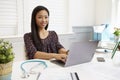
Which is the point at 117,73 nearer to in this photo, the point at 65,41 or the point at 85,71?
the point at 85,71

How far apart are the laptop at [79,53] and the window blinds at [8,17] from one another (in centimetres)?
145

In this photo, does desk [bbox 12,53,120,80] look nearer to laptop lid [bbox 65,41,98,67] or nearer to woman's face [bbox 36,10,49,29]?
laptop lid [bbox 65,41,98,67]

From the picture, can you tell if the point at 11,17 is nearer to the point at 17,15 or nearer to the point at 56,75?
the point at 17,15

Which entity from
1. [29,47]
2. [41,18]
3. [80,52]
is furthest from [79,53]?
[41,18]

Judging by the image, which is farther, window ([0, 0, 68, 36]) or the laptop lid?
window ([0, 0, 68, 36])

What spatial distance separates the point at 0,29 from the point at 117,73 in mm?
1878

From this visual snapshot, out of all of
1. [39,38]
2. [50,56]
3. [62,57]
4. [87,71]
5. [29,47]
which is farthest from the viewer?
[39,38]

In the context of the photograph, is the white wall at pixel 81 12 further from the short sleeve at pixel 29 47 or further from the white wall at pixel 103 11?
the short sleeve at pixel 29 47

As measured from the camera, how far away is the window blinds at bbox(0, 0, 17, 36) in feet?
7.75

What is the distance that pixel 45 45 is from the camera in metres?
1.76

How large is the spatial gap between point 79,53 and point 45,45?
27.1 inches

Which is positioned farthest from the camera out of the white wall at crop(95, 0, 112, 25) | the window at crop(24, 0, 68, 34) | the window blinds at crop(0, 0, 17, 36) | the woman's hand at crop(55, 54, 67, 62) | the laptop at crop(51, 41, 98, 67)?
the white wall at crop(95, 0, 112, 25)

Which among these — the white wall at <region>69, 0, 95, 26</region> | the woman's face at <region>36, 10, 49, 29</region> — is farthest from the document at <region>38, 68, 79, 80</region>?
the white wall at <region>69, 0, 95, 26</region>

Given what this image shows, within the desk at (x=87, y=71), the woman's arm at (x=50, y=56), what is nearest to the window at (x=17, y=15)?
the woman's arm at (x=50, y=56)
